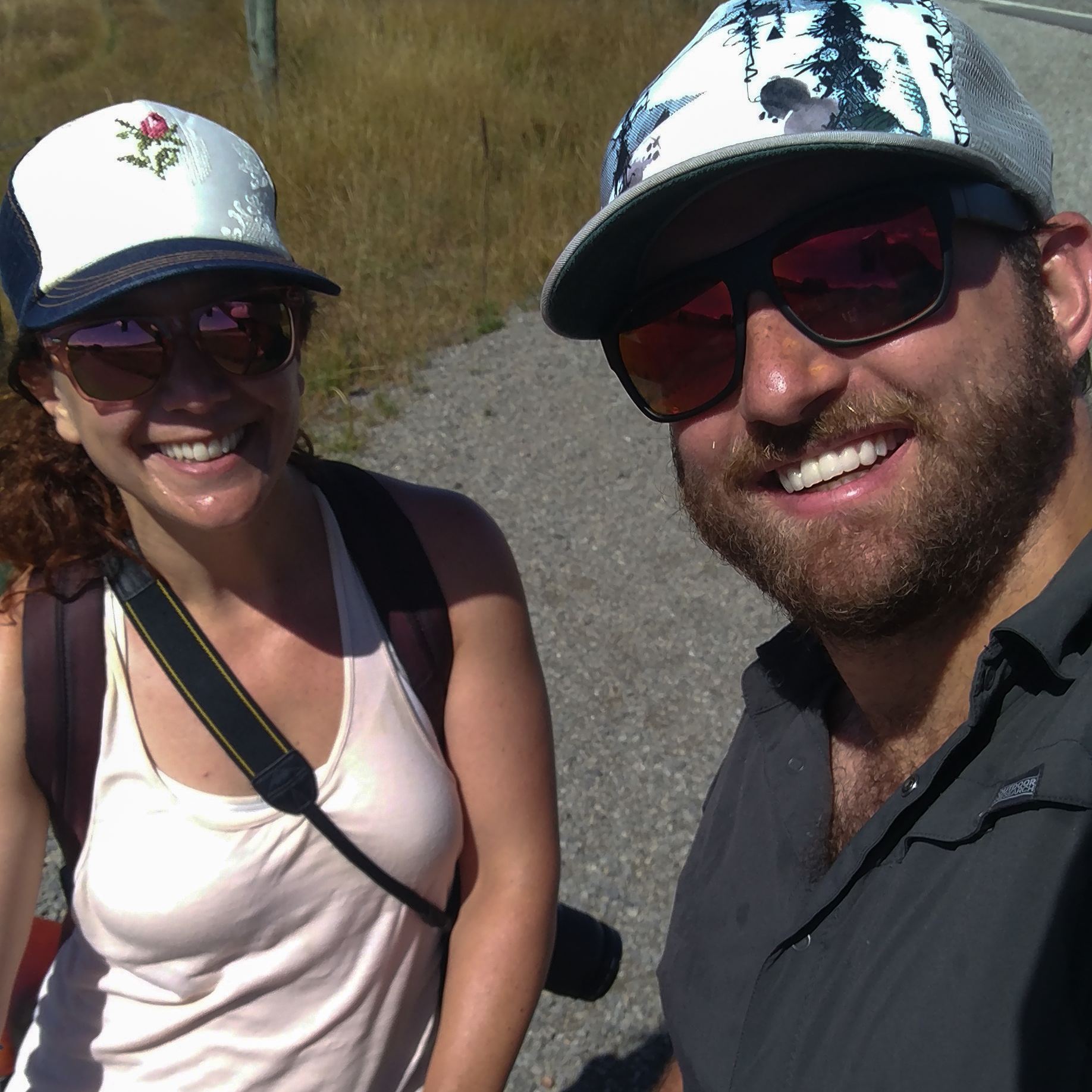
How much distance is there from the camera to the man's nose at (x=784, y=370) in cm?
137

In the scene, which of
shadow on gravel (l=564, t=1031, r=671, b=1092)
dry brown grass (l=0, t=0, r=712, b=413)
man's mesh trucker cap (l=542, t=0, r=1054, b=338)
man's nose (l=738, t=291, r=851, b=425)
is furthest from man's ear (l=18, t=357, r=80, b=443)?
dry brown grass (l=0, t=0, r=712, b=413)

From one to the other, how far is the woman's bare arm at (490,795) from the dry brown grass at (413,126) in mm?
3994

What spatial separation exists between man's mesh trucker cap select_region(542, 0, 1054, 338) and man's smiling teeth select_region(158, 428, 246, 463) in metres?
0.67

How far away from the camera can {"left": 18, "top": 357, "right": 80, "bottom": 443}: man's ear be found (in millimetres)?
1634

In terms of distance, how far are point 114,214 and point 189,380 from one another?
26 cm

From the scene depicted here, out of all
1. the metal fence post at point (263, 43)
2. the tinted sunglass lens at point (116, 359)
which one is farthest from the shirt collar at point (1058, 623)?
the metal fence post at point (263, 43)

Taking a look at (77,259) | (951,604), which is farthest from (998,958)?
(77,259)

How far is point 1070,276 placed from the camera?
138 centimetres

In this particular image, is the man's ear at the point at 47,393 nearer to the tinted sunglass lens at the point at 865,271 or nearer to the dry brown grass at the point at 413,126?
the tinted sunglass lens at the point at 865,271

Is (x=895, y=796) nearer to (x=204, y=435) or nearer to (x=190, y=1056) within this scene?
(x=204, y=435)

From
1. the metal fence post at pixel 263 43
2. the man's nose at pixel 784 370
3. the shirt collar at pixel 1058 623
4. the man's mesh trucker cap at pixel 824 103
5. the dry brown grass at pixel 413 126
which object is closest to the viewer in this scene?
the shirt collar at pixel 1058 623

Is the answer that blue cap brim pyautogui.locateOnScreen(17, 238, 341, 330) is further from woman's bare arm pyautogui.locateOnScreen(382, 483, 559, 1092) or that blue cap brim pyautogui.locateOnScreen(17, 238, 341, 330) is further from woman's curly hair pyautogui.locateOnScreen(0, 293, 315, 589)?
woman's bare arm pyautogui.locateOnScreen(382, 483, 559, 1092)

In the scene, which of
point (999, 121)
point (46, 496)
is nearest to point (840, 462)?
point (999, 121)

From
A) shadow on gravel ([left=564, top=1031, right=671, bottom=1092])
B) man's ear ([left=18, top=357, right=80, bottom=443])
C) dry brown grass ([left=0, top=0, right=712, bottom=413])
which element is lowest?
shadow on gravel ([left=564, top=1031, right=671, bottom=1092])
